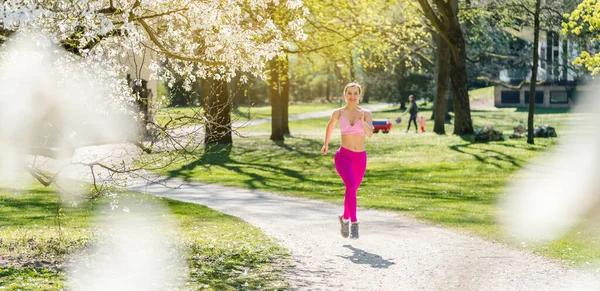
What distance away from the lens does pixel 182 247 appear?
38.8 ft

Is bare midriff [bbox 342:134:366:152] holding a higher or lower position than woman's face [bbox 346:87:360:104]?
lower

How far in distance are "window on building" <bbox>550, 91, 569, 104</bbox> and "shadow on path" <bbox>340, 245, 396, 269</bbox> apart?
62181 mm

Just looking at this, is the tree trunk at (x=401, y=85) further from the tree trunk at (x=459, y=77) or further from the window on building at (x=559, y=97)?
the tree trunk at (x=459, y=77)

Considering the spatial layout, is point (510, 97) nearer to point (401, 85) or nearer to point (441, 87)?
point (401, 85)

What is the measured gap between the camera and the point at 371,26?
31.7 meters

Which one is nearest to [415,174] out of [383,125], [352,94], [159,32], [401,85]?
[159,32]

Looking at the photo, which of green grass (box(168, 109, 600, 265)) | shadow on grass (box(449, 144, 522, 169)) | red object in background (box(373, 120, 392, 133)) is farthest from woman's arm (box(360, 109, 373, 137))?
red object in background (box(373, 120, 392, 133))

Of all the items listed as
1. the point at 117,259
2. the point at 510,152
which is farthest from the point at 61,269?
the point at 510,152

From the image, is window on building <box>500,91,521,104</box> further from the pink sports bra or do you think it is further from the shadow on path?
the shadow on path

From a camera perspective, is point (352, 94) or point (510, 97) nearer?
point (352, 94)

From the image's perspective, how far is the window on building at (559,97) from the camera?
230 ft

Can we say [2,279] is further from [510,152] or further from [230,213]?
[510,152]

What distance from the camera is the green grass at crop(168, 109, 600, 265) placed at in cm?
1521

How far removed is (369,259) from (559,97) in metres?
63.2
